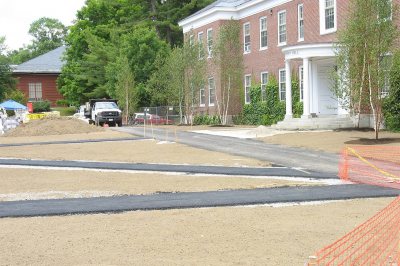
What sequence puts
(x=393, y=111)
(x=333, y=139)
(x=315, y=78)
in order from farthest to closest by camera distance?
1. (x=315, y=78)
2. (x=393, y=111)
3. (x=333, y=139)

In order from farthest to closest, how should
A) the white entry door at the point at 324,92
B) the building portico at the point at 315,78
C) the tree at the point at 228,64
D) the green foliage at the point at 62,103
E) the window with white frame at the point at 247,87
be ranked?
the green foliage at the point at 62,103
the window with white frame at the point at 247,87
the tree at the point at 228,64
the white entry door at the point at 324,92
the building portico at the point at 315,78

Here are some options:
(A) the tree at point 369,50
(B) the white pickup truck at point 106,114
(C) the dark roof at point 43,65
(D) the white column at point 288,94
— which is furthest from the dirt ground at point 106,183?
(C) the dark roof at point 43,65

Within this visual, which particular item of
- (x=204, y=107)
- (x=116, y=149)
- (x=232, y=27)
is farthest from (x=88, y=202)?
(x=204, y=107)

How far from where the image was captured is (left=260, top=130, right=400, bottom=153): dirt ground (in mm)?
22422

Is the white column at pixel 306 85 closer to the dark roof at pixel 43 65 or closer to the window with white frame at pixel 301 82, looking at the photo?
the window with white frame at pixel 301 82

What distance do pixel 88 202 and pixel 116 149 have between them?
13.3 meters

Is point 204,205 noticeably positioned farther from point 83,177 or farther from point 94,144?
point 94,144

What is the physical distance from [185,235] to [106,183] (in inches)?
254

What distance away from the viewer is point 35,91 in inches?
3196

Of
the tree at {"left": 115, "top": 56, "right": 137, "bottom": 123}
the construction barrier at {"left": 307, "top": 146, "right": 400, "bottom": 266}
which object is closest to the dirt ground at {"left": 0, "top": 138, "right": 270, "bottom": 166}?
the construction barrier at {"left": 307, "top": 146, "right": 400, "bottom": 266}

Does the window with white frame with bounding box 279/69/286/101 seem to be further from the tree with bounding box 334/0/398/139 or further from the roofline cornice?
the tree with bounding box 334/0/398/139

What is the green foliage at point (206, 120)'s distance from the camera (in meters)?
44.4

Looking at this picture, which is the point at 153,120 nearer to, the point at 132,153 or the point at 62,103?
the point at 132,153

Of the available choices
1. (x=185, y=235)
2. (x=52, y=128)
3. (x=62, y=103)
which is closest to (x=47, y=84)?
(x=62, y=103)
